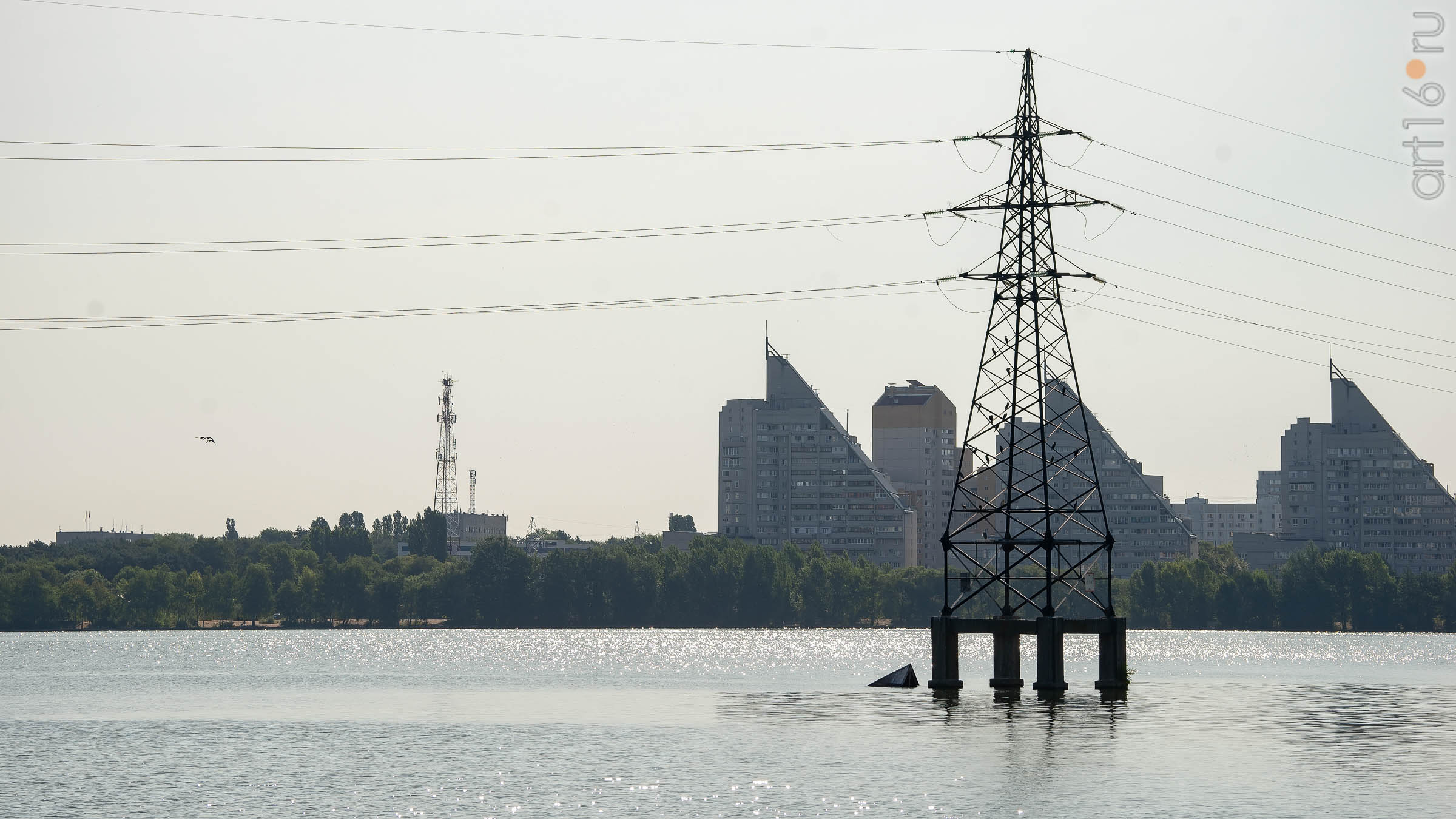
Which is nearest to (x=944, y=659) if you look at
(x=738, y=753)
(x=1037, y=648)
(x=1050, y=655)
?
(x=1037, y=648)

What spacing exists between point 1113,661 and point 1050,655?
4.62 m

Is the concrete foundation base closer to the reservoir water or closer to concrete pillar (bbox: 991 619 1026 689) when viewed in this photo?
concrete pillar (bbox: 991 619 1026 689)

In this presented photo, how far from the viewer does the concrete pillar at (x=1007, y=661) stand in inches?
4055

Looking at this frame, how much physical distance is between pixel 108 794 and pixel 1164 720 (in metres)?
54.8

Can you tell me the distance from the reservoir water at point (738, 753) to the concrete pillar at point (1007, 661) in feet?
4.73

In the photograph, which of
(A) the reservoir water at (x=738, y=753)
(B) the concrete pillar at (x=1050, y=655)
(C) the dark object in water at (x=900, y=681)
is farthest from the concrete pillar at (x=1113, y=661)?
(C) the dark object in water at (x=900, y=681)

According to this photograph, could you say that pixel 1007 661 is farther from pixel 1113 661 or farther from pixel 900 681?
pixel 900 681

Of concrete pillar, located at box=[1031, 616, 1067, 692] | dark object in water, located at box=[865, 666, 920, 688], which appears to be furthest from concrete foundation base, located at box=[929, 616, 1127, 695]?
dark object in water, located at box=[865, 666, 920, 688]

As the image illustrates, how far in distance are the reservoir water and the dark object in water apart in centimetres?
174

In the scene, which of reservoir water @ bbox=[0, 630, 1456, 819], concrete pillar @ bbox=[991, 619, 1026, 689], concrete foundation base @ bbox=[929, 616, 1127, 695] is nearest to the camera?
reservoir water @ bbox=[0, 630, 1456, 819]

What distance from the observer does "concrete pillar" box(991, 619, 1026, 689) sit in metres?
103

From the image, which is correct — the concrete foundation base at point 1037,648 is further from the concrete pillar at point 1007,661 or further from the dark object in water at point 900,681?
the dark object in water at point 900,681

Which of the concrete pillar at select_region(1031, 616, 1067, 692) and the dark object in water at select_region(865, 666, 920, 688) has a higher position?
the concrete pillar at select_region(1031, 616, 1067, 692)

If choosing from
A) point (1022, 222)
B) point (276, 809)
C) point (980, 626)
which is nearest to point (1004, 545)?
point (980, 626)
